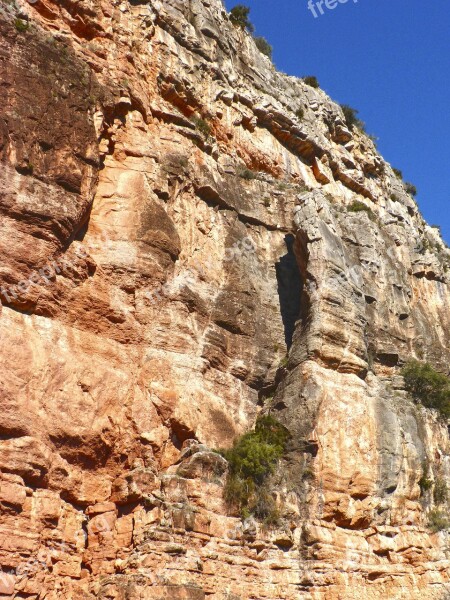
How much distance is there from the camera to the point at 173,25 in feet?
87.2

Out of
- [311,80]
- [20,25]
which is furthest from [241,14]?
[20,25]

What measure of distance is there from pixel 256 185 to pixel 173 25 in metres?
7.14

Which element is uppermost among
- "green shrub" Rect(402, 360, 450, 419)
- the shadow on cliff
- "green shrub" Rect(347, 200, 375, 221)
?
"green shrub" Rect(347, 200, 375, 221)

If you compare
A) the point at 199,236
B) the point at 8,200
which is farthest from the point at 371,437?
the point at 8,200

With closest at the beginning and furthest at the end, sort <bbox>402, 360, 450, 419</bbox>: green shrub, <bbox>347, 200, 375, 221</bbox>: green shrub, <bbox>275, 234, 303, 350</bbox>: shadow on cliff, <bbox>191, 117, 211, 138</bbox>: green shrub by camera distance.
Answer: <bbox>275, 234, 303, 350</bbox>: shadow on cliff < <bbox>402, 360, 450, 419</bbox>: green shrub < <bbox>191, 117, 211, 138</bbox>: green shrub < <bbox>347, 200, 375, 221</bbox>: green shrub

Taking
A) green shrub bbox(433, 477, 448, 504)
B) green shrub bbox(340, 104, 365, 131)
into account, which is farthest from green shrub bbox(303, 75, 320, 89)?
green shrub bbox(433, 477, 448, 504)

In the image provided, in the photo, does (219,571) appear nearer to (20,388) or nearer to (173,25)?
(20,388)

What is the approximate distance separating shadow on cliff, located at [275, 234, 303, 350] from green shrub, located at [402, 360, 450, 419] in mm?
5211

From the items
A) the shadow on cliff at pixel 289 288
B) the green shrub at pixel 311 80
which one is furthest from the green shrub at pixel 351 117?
the shadow on cliff at pixel 289 288

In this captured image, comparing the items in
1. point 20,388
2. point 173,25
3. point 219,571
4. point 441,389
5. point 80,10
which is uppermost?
point 173,25

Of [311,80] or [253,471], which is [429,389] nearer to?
[253,471]

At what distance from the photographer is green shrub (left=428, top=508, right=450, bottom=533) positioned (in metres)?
22.0

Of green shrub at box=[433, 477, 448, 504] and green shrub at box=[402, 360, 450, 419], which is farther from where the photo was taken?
green shrub at box=[402, 360, 450, 419]

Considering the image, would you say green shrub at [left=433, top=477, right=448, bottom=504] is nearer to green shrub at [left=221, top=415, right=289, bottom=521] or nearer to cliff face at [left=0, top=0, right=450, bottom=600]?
cliff face at [left=0, top=0, right=450, bottom=600]
